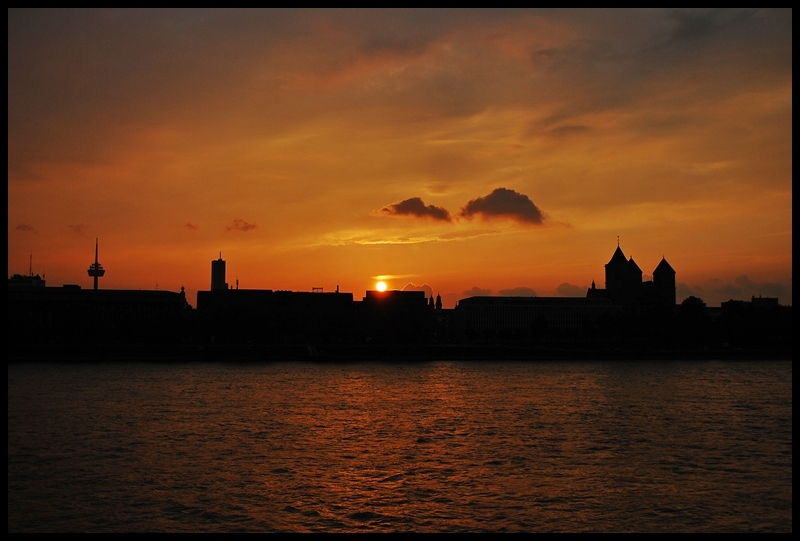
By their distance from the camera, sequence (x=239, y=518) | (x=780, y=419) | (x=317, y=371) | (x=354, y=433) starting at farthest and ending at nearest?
(x=317, y=371) < (x=780, y=419) < (x=354, y=433) < (x=239, y=518)

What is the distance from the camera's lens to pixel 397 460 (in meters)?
27.0

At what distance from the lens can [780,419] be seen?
40188 millimetres

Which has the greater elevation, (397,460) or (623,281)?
(623,281)

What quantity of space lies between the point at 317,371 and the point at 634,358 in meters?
51.1

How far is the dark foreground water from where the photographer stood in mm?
19859

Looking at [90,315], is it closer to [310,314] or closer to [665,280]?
[310,314]

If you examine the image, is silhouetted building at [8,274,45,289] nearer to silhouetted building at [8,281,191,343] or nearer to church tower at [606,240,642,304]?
silhouetted building at [8,281,191,343]

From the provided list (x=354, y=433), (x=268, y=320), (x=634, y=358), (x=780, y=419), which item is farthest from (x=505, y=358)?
(x=354, y=433)

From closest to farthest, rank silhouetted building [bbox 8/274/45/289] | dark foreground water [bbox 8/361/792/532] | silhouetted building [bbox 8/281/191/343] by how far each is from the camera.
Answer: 1. dark foreground water [bbox 8/361/792/532]
2. silhouetted building [bbox 8/281/191/343]
3. silhouetted building [bbox 8/274/45/289]

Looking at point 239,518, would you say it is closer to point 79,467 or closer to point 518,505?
point 518,505

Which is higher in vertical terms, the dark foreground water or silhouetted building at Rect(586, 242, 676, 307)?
silhouetted building at Rect(586, 242, 676, 307)

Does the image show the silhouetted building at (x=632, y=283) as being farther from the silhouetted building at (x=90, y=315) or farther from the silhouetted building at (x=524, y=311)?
the silhouetted building at (x=90, y=315)

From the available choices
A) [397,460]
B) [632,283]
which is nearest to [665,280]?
[632,283]

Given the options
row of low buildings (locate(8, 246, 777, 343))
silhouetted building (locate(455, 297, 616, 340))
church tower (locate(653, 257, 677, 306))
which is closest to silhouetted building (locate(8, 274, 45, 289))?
row of low buildings (locate(8, 246, 777, 343))
